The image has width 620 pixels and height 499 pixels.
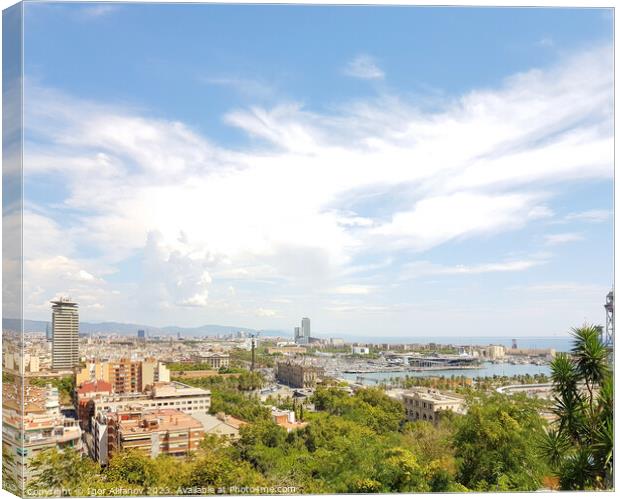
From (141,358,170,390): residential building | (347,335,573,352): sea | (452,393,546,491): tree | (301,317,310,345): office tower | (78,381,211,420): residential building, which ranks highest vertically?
(301,317,310,345): office tower

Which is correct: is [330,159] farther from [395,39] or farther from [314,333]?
[314,333]

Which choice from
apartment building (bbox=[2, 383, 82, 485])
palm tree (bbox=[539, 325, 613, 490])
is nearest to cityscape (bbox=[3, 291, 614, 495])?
apartment building (bbox=[2, 383, 82, 485])

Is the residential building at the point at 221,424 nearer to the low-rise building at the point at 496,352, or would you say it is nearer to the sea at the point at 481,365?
the sea at the point at 481,365

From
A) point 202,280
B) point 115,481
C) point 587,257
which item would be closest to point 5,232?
point 202,280

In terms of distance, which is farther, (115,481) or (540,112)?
(540,112)

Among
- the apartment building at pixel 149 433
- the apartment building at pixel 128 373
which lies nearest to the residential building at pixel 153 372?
the apartment building at pixel 128 373

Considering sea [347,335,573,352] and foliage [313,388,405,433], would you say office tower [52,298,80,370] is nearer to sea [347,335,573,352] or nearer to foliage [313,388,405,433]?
foliage [313,388,405,433]

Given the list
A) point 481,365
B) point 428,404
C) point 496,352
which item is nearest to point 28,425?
point 428,404
